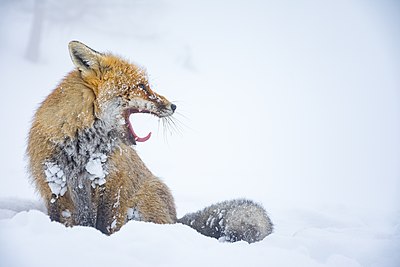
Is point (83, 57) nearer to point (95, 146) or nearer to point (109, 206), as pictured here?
point (95, 146)

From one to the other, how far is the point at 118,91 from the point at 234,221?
2.89 feet

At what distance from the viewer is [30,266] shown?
144 cm

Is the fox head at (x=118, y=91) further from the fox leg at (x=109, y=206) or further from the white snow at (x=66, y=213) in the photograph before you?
the white snow at (x=66, y=213)

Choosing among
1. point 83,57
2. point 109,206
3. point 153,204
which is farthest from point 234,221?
point 83,57

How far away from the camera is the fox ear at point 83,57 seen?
1.91m

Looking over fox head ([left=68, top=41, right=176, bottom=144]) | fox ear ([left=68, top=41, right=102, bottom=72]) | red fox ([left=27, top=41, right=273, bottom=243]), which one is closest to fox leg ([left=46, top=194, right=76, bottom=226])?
red fox ([left=27, top=41, right=273, bottom=243])

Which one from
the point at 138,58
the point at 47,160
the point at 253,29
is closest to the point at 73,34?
the point at 138,58

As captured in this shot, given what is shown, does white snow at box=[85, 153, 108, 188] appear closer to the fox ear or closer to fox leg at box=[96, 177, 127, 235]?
fox leg at box=[96, 177, 127, 235]

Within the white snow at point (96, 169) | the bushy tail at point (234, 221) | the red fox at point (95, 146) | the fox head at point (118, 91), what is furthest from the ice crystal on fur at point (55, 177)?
the bushy tail at point (234, 221)

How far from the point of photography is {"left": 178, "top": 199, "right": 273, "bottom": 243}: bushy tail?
2.09 m

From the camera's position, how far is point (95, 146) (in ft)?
6.65

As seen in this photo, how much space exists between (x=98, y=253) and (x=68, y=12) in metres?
1.49

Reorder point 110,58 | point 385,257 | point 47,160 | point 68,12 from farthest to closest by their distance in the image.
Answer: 1. point 68,12
2. point 110,58
3. point 47,160
4. point 385,257

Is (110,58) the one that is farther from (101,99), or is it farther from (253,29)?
(253,29)
